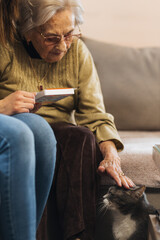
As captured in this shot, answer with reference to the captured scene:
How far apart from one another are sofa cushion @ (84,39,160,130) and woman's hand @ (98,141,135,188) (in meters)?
0.53

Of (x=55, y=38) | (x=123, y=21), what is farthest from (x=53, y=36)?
(x=123, y=21)

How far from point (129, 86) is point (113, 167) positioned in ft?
2.28

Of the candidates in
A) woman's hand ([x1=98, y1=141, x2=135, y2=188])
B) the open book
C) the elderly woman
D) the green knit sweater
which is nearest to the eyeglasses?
the elderly woman

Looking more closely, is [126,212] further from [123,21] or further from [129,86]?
[123,21]

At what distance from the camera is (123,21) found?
2.00 m

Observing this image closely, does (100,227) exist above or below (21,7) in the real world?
below

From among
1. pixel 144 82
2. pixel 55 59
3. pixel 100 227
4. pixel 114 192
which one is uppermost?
pixel 55 59

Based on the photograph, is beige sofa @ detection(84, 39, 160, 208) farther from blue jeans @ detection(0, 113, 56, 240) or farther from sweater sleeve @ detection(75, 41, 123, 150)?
blue jeans @ detection(0, 113, 56, 240)

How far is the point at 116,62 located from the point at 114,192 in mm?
846

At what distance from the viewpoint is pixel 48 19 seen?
1.21 m

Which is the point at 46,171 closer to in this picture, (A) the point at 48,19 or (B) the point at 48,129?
(B) the point at 48,129

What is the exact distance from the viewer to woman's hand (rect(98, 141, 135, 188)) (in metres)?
1.08

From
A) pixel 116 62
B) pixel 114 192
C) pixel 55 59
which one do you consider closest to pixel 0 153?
pixel 114 192

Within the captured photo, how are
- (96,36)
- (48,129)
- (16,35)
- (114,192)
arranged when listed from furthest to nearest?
(96,36) < (16,35) < (114,192) < (48,129)
